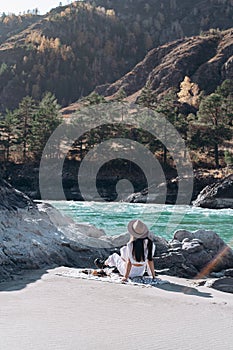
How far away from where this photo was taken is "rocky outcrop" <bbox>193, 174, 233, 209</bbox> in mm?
37403

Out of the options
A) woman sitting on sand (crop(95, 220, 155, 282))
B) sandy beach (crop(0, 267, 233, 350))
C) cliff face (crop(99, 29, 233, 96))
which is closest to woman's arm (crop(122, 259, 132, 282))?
woman sitting on sand (crop(95, 220, 155, 282))

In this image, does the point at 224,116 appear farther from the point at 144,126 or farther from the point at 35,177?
the point at 35,177

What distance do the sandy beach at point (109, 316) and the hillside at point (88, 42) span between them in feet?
379

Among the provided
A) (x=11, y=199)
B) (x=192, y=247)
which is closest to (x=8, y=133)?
(x=11, y=199)

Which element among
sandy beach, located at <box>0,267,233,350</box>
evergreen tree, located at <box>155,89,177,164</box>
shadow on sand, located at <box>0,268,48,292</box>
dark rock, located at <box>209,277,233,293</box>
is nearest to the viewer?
sandy beach, located at <box>0,267,233,350</box>

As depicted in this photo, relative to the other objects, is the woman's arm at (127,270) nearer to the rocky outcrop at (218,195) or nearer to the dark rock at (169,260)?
the dark rock at (169,260)

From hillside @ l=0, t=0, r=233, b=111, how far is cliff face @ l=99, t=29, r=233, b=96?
23.4m

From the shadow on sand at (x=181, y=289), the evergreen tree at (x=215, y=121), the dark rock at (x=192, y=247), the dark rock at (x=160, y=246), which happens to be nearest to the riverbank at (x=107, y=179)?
the evergreen tree at (x=215, y=121)

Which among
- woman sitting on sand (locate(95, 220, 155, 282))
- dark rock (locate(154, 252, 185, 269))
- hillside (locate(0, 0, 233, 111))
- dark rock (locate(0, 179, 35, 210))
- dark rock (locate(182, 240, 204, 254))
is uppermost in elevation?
hillside (locate(0, 0, 233, 111))

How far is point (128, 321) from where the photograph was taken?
5559mm

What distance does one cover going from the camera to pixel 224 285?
26.6 feet

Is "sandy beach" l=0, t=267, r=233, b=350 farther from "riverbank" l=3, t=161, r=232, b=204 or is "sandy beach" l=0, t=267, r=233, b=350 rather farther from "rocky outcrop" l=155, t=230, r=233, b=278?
"riverbank" l=3, t=161, r=232, b=204

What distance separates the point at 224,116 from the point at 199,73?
46.3m

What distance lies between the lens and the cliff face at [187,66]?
93250mm
